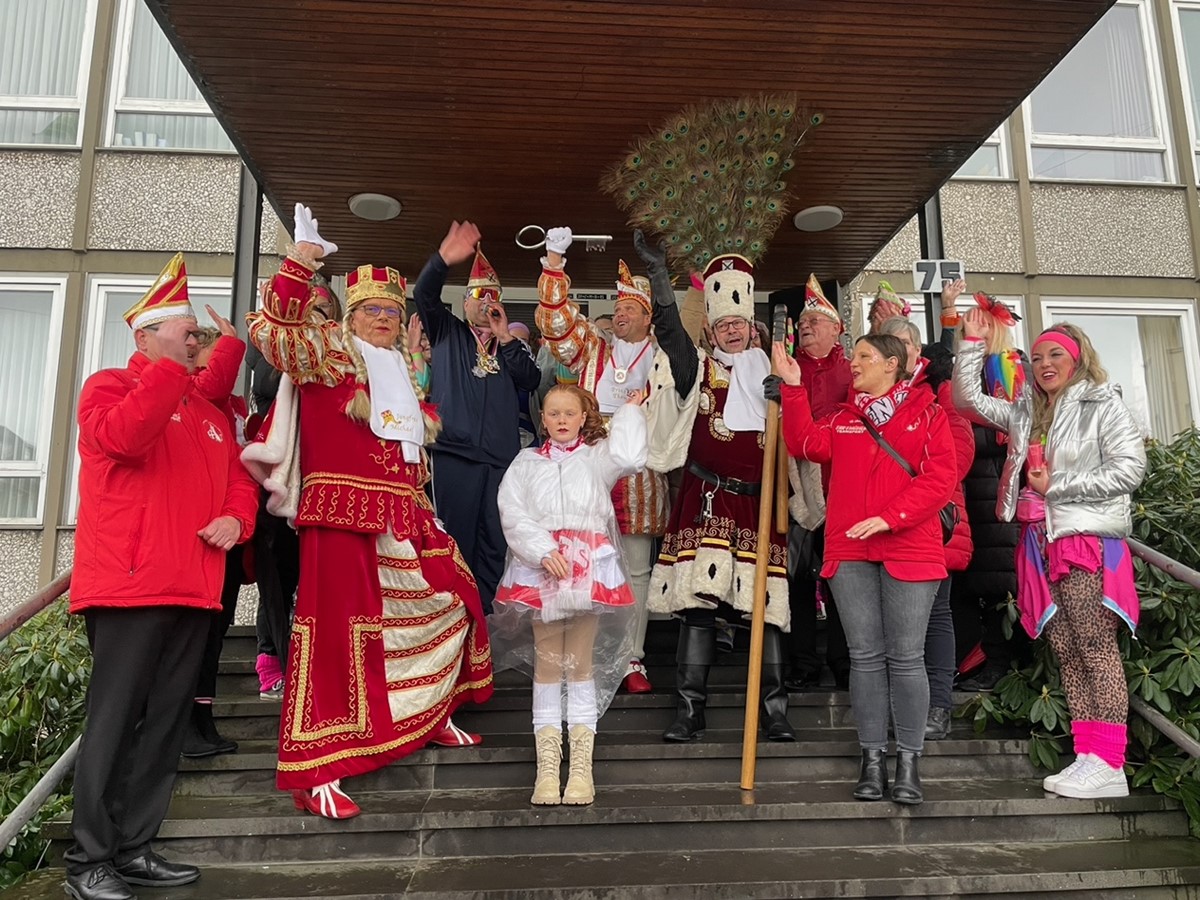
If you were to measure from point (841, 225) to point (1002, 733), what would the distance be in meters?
4.11

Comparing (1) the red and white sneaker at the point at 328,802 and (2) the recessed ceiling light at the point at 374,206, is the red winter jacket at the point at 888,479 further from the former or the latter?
(2) the recessed ceiling light at the point at 374,206

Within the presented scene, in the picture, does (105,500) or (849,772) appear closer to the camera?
(105,500)

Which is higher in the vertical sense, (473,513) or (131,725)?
(473,513)

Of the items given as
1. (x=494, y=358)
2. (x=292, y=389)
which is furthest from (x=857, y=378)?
(x=292, y=389)

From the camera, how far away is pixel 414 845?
373 cm

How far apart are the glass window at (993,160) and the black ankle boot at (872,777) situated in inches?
354

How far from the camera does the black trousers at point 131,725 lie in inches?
125

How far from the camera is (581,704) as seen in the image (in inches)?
156

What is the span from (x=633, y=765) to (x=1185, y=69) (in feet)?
39.1


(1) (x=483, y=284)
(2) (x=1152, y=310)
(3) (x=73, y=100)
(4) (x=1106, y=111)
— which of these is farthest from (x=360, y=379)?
(4) (x=1106, y=111)

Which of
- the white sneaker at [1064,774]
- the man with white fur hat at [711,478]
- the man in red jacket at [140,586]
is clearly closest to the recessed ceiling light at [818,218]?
the man with white fur hat at [711,478]

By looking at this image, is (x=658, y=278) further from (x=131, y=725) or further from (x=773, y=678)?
(x=131, y=725)

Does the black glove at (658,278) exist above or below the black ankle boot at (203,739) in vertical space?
above

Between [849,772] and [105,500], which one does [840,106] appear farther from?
[105,500]
